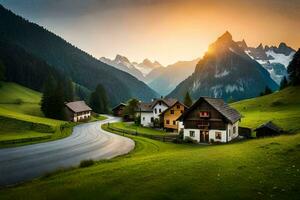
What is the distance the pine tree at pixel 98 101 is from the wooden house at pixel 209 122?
121 metres

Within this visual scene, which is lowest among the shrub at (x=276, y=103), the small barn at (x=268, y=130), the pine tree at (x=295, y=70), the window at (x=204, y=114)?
the small barn at (x=268, y=130)

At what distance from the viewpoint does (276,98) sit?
12700 centimetres

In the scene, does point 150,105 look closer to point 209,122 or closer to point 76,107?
point 76,107

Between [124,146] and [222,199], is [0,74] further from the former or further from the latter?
[222,199]

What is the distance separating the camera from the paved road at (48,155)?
41375 millimetres

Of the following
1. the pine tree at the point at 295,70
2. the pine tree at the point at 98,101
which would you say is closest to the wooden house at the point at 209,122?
the pine tree at the point at 295,70

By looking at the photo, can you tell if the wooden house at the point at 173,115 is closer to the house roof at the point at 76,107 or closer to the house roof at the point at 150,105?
the house roof at the point at 150,105

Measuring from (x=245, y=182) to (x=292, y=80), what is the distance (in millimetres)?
130561

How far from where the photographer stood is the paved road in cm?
4138

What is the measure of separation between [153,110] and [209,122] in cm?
4776

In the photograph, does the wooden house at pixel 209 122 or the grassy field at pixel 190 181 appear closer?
the grassy field at pixel 190 181

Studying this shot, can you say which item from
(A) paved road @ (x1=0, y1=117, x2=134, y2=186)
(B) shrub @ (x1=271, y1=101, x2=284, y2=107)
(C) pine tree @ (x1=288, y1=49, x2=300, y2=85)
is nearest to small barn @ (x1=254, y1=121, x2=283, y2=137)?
(A) paved road @ (x1=0, y1=117, x2=134, y2=186)

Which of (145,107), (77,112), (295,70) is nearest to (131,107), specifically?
(145,107)

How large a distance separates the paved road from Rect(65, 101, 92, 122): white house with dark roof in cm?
5506
